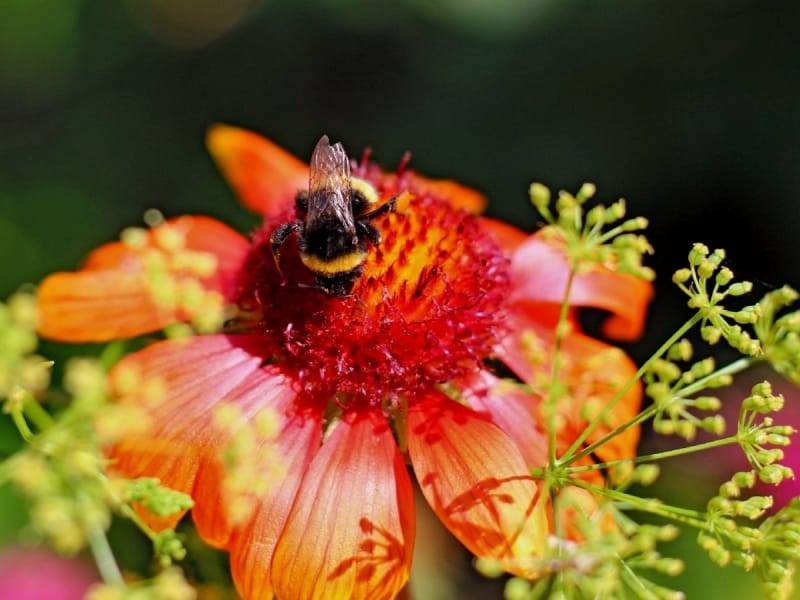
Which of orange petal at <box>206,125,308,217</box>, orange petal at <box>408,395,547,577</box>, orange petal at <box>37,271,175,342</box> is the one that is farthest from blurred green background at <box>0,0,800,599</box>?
orange petal at <box>408,395,547,577</box>

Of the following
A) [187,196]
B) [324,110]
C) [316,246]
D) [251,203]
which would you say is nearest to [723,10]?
[324,110]

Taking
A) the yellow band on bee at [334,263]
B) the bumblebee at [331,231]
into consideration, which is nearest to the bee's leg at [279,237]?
the bumblebee at [331,231]

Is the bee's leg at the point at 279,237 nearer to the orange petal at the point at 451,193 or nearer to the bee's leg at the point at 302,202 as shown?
the bee's leg at the point at 302,202

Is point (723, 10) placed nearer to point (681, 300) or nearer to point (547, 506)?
point (681, 300)

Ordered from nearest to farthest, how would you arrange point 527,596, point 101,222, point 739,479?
point 527,596 < point 739,479 < point 101,222

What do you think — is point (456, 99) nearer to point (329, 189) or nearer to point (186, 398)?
point (329, 189)

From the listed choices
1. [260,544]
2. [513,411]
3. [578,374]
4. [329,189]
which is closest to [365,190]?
[329,189]

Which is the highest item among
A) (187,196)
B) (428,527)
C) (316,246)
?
(187,196)
